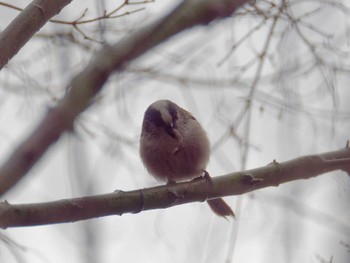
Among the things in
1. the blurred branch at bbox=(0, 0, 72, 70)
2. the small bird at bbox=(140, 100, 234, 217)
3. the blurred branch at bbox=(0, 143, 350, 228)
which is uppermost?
the small bird at bbox=(140, 100, 234, 217)

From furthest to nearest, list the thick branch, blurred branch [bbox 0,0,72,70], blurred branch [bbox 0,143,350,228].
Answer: blurred branch [bbox 0,0,72,70], the thick branch, blurred branch [bbox 0,143,350,228]

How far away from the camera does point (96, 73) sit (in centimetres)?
238

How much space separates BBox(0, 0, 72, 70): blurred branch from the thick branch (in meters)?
0.26

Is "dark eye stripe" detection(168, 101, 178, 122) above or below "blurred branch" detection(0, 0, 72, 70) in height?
above

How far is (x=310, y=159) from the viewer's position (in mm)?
2568

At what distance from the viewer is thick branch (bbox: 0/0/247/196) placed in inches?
77.0

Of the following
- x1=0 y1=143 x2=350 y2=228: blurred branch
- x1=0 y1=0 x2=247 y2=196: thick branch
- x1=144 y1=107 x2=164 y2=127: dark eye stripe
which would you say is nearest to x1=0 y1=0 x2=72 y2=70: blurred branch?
x1=0 y1=0 x2=247 y2=196: thick branch

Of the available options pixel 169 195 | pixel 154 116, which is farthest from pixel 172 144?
pixel 169 195

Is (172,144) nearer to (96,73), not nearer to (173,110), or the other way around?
(173,110)

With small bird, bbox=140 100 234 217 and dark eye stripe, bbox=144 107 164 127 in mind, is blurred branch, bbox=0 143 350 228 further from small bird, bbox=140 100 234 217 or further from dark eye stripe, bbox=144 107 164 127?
dark eye stripe, bbox=144 107 164 127

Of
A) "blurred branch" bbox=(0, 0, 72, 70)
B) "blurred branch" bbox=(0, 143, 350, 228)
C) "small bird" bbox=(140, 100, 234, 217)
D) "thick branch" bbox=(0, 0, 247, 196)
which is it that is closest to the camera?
"blurred branch" bbox=(0, 143, 350, 228)

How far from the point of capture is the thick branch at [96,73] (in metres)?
1.96

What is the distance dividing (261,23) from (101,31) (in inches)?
40.2

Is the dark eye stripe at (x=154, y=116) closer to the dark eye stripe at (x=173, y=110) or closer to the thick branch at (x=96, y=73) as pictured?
the dark eye stripe at (x=173, y=110)
